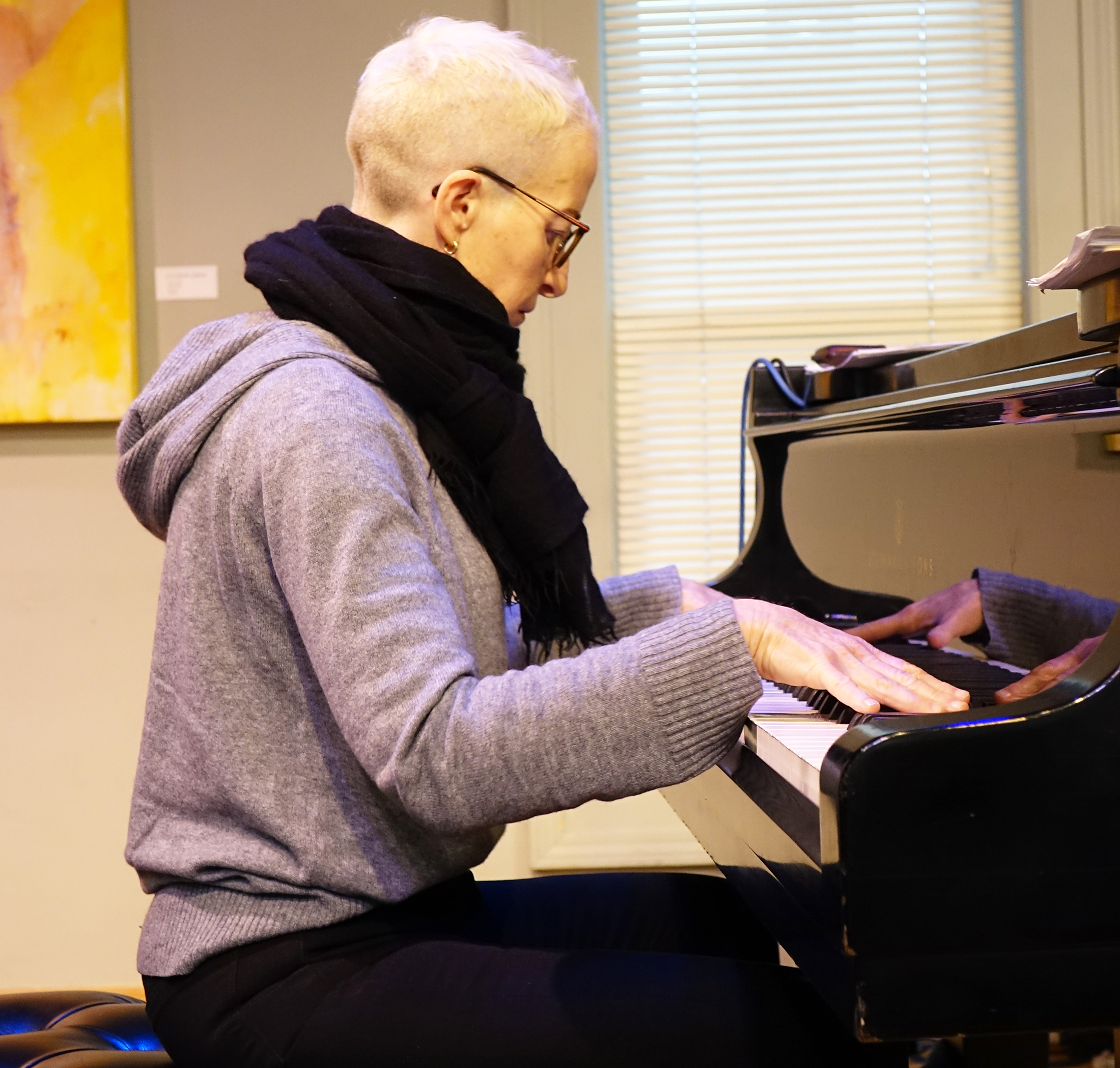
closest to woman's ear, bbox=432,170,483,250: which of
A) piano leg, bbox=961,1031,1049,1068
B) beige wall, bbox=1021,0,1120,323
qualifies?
piano leg, bbox=961,1031,1049,1068

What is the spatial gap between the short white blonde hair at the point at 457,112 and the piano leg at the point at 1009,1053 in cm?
120

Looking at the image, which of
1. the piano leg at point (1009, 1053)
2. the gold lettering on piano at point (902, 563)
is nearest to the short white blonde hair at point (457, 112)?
the gold lettering on piano at point (902, 563)

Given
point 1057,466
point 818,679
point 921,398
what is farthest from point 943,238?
point 818,679

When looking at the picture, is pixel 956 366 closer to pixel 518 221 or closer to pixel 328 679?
pixel 518 221

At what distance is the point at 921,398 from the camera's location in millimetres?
1249

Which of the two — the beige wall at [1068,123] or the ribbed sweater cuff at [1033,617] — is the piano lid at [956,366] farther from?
the beige wall at [1068,123]

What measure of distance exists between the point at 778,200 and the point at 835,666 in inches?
81.0

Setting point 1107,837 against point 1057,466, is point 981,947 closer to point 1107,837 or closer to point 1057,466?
point 1107,837

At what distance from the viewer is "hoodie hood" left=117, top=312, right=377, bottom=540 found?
93cm

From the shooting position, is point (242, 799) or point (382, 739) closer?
point (382, 739)

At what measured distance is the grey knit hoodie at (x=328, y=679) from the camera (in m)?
0.77

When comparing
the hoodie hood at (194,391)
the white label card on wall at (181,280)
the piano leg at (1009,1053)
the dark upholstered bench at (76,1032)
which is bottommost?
the piano leg at (1009,1053)

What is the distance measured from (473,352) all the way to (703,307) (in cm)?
172

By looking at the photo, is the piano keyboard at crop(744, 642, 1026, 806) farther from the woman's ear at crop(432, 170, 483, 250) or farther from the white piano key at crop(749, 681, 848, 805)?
the woman's ear at crop(432, 170, 483, 250)
